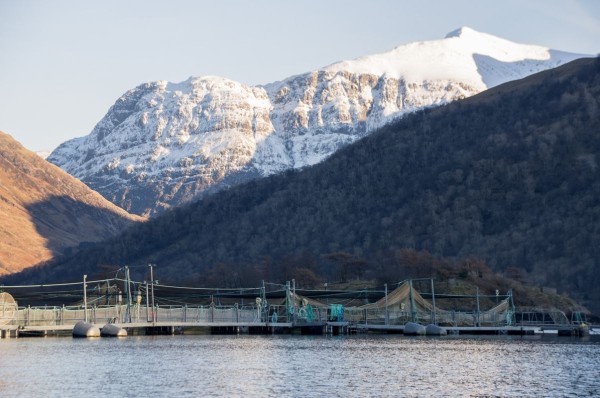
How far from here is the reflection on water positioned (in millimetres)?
71688

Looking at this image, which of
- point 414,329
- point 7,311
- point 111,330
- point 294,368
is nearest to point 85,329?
point 111,330

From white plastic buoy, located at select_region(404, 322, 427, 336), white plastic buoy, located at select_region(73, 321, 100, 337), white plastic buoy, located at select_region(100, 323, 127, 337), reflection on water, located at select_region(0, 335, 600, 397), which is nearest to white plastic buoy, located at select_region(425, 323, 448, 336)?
white plastic buoy, located at select_region(404, 322, 427, 336)

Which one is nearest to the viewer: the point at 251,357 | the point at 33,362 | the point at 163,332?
the point at 33,362

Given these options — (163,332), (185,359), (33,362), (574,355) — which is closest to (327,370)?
(185,359)

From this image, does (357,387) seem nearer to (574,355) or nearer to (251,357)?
(251,357)

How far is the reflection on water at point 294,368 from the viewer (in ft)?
235

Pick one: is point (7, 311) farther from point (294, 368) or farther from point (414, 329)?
point (294, 368)

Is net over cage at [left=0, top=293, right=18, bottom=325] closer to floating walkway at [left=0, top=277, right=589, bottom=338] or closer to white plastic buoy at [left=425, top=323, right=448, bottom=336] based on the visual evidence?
floating walkway at [left=0, top=277, right=589, bottom=338]

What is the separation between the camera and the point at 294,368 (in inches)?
3418

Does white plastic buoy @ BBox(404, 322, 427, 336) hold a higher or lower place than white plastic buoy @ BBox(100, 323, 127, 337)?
lower

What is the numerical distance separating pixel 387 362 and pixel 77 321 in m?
61.7

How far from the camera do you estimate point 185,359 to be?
95.8m

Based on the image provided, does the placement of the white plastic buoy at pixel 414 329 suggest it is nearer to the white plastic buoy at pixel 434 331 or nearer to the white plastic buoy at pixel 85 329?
the white plastic buoy at pixel 434 331

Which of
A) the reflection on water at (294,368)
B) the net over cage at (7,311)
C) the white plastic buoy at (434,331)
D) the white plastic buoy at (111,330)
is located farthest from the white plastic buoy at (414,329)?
the net over cage at (7,311)
